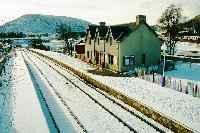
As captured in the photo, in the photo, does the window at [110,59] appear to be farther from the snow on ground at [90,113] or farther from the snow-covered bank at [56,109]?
the snow on ground at [90,113]

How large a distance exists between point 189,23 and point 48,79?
4745 inches

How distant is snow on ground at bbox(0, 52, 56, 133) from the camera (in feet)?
69.5

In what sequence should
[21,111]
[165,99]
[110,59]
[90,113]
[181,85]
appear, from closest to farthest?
1. [90,113]
2. [21,111]
3. [165,99]
4. [181,85]
5. [110,59]

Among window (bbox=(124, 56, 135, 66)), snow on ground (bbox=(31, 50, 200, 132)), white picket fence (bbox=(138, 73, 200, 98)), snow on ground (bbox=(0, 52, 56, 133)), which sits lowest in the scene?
snow on ground (bbox=(0, 52, 56, 133))

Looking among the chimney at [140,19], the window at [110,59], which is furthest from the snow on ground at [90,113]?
the chimney at [140,19]

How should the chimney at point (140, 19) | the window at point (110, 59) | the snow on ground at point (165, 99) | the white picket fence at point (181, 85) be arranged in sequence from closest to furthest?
the snow on ground at point (165, 99) → the white picket fence at point (181, 85) → the chimney at point (140, 19) → the window at point (110, 59)

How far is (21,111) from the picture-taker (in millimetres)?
25719

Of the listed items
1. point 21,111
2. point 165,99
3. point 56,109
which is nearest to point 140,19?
point 165,99

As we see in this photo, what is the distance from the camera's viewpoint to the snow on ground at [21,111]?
69.5ft

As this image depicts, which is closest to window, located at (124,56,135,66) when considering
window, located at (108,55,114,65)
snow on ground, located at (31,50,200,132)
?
window, located at (108,55,114,65)

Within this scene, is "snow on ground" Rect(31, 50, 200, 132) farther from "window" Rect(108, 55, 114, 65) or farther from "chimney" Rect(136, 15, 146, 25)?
"chimney" Rect(136, 15, 146, 25)

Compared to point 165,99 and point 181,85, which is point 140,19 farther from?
point 165,99

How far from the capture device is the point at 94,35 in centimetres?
5844

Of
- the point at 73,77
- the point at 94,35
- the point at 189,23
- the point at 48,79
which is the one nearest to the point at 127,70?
the point at 73,77
